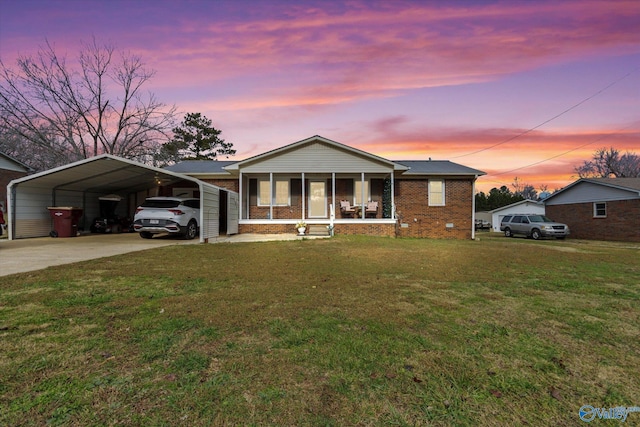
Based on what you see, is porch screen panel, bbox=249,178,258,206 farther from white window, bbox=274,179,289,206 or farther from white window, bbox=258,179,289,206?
white window, bbox=274,179,289,206

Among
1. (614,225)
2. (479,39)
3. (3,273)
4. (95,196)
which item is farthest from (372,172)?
(614,225)

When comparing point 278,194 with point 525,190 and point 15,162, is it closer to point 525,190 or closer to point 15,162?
point 15,162

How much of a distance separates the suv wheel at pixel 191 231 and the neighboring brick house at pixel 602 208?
25.7 metres

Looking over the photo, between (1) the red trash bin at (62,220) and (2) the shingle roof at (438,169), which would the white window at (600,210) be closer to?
(2) the shingle roof at (438,169)

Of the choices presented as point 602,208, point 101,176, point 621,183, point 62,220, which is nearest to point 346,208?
point 101,176

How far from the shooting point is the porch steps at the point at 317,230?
1488 centimetres

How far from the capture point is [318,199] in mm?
16828

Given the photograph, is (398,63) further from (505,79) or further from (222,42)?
(222,42)

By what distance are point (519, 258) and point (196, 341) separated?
29.4 feet

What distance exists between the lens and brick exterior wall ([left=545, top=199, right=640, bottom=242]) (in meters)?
19.7

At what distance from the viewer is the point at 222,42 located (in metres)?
11.5

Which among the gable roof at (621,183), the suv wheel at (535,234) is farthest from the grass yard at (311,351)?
the gable roof at (621,183)

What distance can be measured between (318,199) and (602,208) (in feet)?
68.1

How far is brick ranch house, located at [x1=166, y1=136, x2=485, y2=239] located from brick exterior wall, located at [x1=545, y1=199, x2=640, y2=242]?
457 inches
